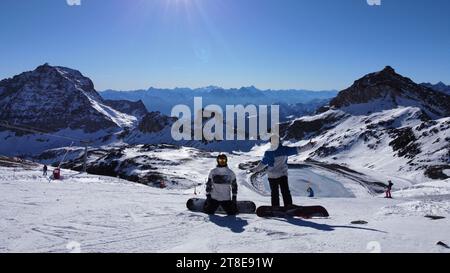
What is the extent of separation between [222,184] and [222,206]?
2.06 ft

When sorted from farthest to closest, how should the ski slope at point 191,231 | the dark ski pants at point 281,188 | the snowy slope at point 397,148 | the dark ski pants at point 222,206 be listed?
the snowy slope at point 397,148
the dark ski pants at point 281,188
the dark ski pants at point 222,206
the ski slope at point 191,231

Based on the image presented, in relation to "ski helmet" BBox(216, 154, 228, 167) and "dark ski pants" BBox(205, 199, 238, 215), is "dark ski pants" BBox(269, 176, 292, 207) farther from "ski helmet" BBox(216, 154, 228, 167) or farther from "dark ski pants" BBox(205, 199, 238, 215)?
"ski helmet" BBox(216, 154, 228, 167)

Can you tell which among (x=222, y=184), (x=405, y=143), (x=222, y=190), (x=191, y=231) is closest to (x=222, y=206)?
(x=222, y=190)

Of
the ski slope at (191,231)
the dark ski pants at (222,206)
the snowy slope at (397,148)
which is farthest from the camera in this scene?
the snowy slope at (397,148)

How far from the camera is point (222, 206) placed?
1173 centimetres

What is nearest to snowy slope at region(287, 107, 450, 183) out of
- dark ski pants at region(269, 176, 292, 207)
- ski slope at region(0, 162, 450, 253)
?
dark ski pants at region(269, 176, 292, 207)

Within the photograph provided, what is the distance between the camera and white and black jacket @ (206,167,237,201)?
11.7m

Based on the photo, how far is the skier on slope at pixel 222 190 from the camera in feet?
38.2

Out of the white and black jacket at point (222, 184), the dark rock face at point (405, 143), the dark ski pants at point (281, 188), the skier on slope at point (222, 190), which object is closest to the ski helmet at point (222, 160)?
the skier on slope at point (222, 190)

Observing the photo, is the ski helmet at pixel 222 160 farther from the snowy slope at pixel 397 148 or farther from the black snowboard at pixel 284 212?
the snowy slope at pixel 397 148

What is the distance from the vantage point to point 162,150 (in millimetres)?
147000
